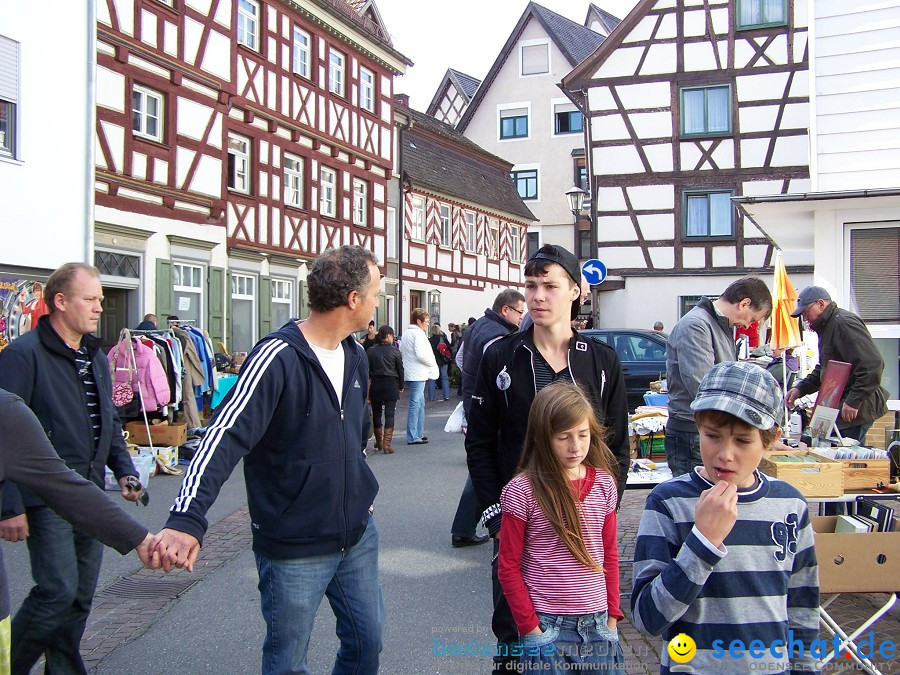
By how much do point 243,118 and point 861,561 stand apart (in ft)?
60.0

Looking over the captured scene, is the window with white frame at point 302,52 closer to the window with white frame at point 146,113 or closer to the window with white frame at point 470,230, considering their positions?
the window with white frame at point 146,113

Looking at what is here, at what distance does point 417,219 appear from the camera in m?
29.0

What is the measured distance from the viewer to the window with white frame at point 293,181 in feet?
71.7

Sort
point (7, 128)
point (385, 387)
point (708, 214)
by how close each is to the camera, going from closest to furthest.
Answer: point (385, 387)
point (7, 128)
point (708, 214)

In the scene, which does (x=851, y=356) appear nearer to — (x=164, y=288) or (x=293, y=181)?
(x=164, y=288)

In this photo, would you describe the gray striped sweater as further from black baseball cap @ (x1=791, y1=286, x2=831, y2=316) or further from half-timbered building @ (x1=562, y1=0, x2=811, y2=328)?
half-timbered building @ (x1=562, y1=0, x2=811, y2=328)

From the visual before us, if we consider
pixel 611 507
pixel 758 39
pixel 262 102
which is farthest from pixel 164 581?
pixel 758 39

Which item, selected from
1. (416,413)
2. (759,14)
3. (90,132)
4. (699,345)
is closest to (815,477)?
(699,345)

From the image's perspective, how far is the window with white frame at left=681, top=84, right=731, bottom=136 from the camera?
26.0m

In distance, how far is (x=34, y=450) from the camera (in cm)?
260

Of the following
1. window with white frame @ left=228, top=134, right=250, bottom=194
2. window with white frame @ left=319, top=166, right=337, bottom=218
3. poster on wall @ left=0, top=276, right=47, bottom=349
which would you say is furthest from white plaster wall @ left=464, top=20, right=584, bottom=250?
poster on wall @ left=0, top=276, right=47, bottom=349

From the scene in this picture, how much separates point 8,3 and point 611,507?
43.7ft

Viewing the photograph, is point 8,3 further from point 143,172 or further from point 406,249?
point 406,249

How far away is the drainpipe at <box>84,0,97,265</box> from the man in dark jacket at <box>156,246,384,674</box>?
1235 centimetres
